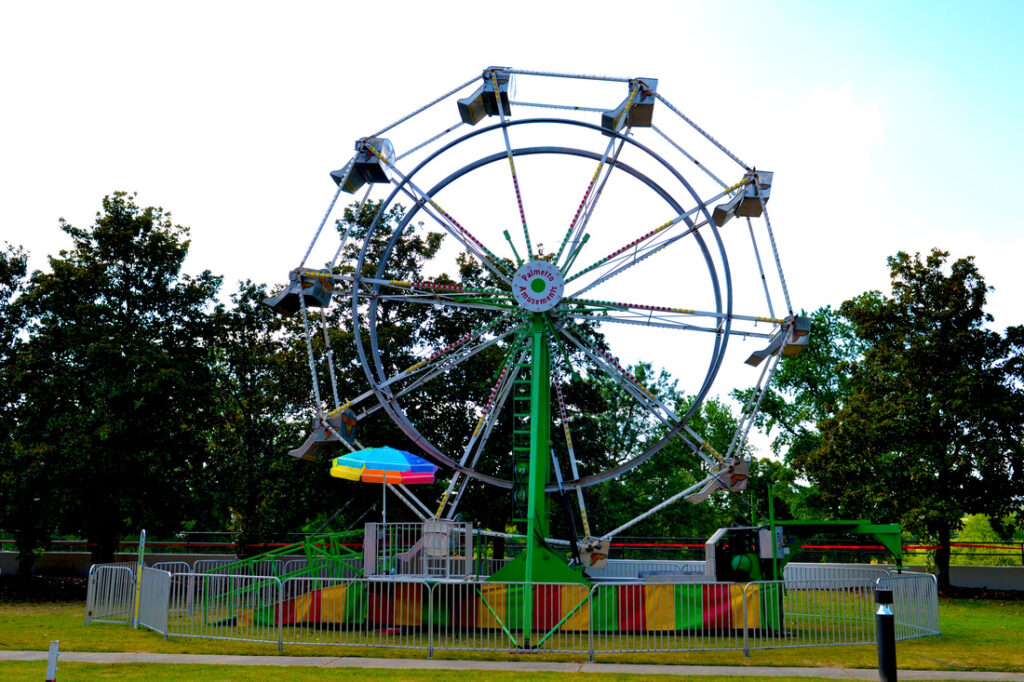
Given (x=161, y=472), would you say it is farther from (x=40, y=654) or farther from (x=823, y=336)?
(x=823, y=336)

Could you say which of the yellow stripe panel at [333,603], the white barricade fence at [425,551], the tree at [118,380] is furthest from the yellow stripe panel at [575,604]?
the tree at [118,380]

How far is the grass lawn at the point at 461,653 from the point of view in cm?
1071

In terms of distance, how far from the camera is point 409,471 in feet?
56.9

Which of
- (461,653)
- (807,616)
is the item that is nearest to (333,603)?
(461,653)

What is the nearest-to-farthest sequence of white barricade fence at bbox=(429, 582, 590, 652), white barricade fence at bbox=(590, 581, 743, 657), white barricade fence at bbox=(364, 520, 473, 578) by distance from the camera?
1. white barricade fence at bbox=(429, 582, 590, 652)
2. white barricade fence at bbox=(590, 581, 743, 657)
3. white barricade fence at bbox=(364, 520, 473, 578)

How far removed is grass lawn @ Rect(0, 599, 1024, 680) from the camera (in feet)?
35.1

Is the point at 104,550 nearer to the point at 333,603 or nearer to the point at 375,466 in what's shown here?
the point at 375,466

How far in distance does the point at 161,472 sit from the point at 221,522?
10.2 meters

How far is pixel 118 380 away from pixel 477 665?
1598 cm

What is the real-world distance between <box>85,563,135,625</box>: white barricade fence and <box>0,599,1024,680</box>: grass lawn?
32 cm

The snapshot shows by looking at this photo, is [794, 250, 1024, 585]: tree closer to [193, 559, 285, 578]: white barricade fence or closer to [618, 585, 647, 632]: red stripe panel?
[618, 585, 647, 632]: red stripe panel

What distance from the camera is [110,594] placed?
15.9m

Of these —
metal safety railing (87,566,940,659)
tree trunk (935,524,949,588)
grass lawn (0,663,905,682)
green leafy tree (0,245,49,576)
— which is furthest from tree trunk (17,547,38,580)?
tree trunk (935,524,949,588)

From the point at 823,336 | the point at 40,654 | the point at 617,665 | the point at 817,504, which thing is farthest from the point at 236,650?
the point at 823,336
